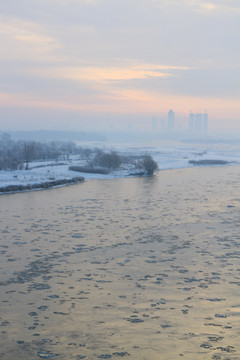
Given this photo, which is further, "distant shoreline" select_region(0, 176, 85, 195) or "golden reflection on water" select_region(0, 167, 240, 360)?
"distant shoreline" select_region(0, 176, 85, 195)

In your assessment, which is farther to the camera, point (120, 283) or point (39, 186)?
point (39, 186)

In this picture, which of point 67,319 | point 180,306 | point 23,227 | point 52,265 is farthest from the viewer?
point 23,227

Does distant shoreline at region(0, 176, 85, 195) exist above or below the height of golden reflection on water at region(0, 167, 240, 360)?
above

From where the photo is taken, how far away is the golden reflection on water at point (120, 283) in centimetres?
657

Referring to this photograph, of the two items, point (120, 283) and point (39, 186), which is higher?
point (39, 186)

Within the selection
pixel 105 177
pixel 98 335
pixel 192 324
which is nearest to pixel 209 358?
pixel 192 324

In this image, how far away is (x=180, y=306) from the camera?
7961 mm

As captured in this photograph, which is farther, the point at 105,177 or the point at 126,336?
the point at 105,177

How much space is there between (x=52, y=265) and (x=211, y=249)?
4489 mm

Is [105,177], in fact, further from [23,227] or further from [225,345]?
[225,345]

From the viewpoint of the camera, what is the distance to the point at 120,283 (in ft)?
30.1

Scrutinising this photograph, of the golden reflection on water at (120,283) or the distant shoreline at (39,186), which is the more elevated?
the distant shoreline at (39,186)

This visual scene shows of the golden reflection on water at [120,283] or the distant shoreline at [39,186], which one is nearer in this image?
the golden reflection on water at [120,283]

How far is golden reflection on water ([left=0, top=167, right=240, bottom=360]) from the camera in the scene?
6.57 meters
